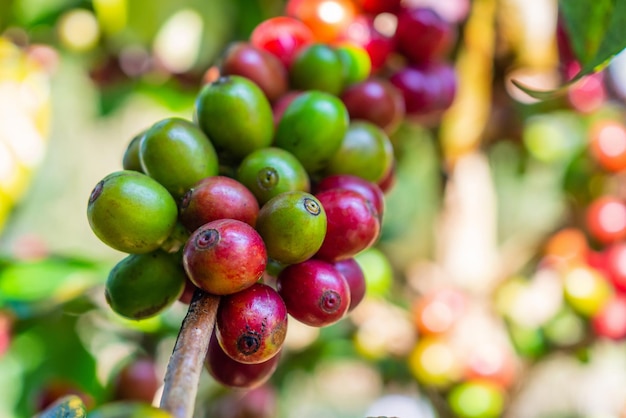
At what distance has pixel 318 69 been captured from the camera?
2.68ft

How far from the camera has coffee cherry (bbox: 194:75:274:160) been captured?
684 mm

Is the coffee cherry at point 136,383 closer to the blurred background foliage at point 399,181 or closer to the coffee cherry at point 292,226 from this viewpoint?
the blurred background foliage at point 399,181

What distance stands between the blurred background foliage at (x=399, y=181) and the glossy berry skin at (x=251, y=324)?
596mm

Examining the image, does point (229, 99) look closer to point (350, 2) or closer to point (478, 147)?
point (350, 2)

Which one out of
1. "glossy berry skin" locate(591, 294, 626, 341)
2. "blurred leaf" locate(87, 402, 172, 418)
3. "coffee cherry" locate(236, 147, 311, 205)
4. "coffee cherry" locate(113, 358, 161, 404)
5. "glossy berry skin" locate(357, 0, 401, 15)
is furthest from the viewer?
"glossy berry skin" locate(591, 294, 626, 341)

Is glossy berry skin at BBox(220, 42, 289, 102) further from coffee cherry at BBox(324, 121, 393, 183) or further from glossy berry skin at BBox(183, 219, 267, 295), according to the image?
glossy berry skin at BBox(183, 219, 267, 295)

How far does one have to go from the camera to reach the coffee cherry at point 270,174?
0.63m

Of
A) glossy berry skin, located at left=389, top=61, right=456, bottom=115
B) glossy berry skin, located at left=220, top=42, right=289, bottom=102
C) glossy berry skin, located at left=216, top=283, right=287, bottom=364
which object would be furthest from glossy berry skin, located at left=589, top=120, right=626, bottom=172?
glossy berry skin, located at left=216, top=283, right=287, bottom=364

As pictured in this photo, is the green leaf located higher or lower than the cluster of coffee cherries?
higher

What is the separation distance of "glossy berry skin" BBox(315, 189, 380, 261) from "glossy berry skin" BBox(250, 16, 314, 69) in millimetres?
338

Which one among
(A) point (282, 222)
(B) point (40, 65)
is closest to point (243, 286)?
(A) point (282, 222)

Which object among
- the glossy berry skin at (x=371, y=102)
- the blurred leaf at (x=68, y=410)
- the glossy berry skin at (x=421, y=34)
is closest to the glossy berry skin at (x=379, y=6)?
the glossy berry skin at (x=421, y=34)

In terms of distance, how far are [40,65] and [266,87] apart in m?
1.05

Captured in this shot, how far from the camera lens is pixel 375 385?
1.83m
